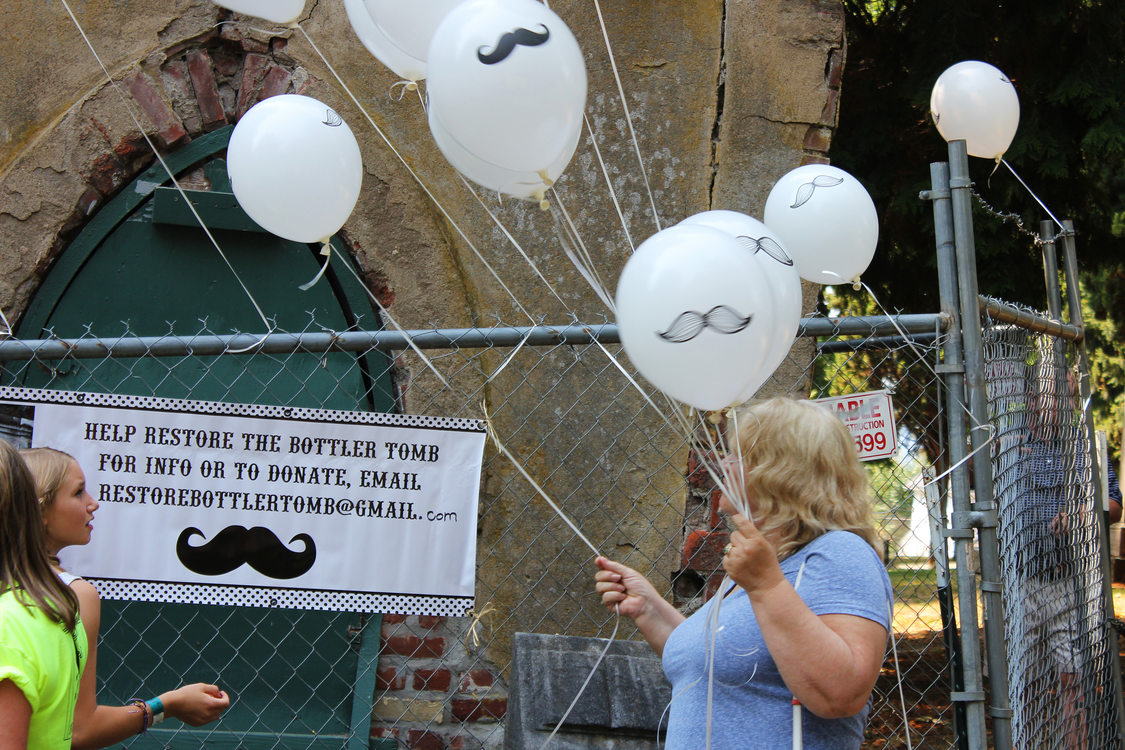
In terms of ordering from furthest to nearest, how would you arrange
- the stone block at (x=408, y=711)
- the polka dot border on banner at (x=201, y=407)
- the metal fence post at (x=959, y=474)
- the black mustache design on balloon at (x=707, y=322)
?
the stone block at (x=408, y=711)
the polka dot border on banner at (x=201, y=407)
the metal fence post at (x=959, y=474)
the black mustache design on balloon at (x=707, y=322)

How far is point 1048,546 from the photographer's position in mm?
3205

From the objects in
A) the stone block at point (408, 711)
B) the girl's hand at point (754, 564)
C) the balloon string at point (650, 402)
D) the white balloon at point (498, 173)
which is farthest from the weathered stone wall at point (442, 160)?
the girl's hand at point (754, 564)

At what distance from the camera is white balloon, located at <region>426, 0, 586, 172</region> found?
1.98 metres

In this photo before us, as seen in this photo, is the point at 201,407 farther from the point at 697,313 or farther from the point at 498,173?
the point at 697,313

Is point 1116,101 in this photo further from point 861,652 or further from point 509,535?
point 861,652

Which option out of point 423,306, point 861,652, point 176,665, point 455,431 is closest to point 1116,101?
point 423,306

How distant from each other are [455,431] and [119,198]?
160 centimetres

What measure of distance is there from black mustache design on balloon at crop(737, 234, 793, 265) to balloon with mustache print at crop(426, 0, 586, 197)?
455 mm

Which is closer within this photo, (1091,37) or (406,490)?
(406,490)

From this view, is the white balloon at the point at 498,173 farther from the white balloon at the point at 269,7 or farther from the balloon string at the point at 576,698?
the balloon string at the point at 576,698

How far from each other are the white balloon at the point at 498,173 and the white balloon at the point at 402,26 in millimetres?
243

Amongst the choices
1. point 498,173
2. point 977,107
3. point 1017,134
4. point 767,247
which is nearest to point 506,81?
point 498,173

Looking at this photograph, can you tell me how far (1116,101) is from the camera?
5.17m

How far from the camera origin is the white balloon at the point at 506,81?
1.98 m
